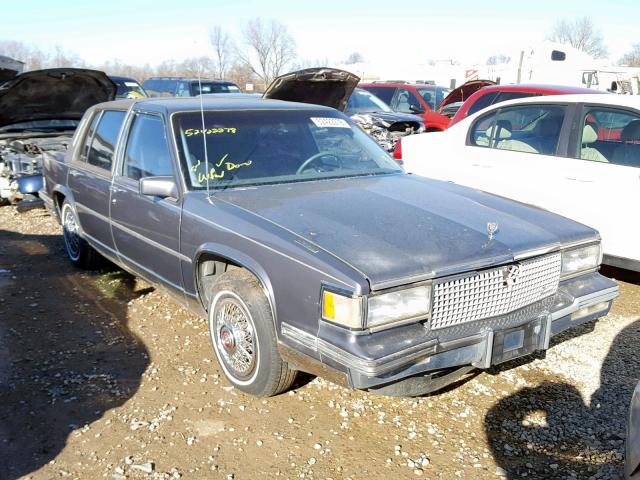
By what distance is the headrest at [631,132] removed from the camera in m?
5.12

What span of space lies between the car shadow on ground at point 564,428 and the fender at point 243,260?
135 centimetres

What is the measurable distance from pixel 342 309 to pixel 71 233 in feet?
12.8

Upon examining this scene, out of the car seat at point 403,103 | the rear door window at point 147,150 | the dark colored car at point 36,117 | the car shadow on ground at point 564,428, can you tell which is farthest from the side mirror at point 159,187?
the car seat at point 403,103

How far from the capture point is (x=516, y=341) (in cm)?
310

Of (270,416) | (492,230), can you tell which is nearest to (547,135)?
(492,230)

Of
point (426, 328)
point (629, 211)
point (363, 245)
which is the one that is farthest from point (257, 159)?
point (629, 211)

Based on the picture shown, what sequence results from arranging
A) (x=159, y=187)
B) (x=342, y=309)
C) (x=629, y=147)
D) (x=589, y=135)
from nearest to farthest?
(x=342, y=309) < (x=159, y=187) < (x=629, y=147) < (x=589, y=135)

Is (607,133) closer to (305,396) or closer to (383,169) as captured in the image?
(383,169)

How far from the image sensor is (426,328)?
2.91m

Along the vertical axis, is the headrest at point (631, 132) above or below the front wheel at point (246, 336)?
above

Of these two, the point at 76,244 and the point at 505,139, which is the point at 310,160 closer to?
the point at 505,139

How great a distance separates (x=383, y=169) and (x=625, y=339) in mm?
2094

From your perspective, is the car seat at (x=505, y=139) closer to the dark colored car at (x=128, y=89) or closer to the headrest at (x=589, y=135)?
the headrest at (x=589, y=135)

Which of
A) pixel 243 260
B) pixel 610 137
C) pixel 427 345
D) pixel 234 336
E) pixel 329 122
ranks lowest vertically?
pixel 234 336
